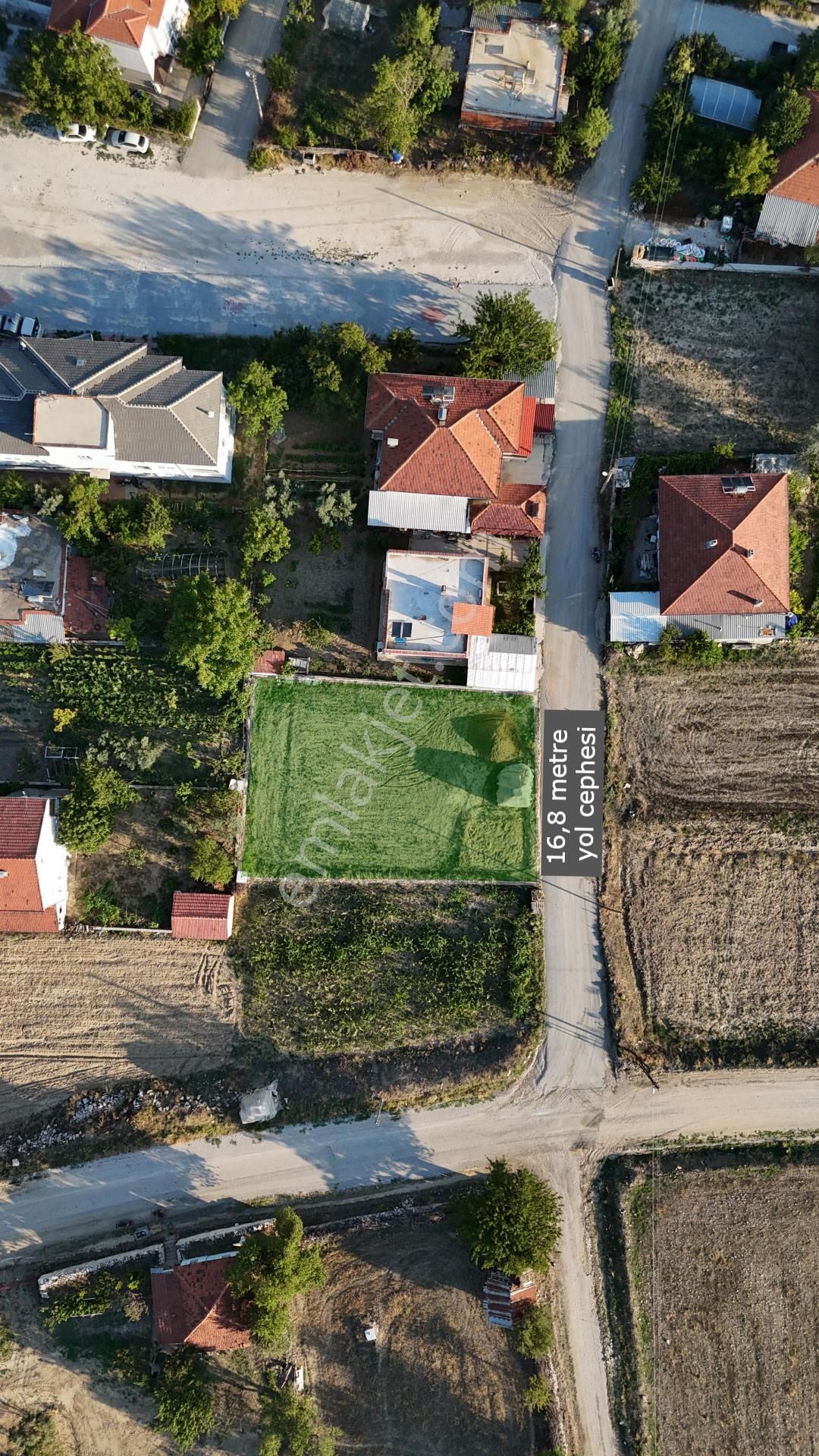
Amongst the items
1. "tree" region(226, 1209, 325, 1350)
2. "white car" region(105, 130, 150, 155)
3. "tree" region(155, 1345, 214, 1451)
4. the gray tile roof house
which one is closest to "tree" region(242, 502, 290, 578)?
the gray tile roof house

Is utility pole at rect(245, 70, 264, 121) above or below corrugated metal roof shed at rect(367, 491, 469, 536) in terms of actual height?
above

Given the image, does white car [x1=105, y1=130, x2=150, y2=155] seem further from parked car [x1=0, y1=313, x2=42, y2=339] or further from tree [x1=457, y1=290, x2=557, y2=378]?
tree [x1=457, y1=290, x2=557, y2=378]

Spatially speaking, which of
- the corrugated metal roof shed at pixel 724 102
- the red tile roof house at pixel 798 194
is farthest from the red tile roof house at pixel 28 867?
the corrugated metal roof shed at pixel 724 102

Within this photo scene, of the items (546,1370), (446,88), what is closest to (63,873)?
(546,1370)

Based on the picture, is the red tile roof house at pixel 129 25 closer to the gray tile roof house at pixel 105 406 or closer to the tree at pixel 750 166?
the gray tile roof house at pixel 105 406

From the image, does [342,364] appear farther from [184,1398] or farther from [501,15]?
[184,1398]

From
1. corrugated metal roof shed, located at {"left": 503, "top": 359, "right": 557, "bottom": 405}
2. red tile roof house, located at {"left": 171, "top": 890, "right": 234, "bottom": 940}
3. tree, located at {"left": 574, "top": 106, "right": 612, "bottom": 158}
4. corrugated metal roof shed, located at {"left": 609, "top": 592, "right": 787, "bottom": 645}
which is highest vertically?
tree, located at {"left": 574, "top": 106, "right": 612, "bottom": 158}

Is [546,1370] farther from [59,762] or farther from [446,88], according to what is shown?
[446,88]

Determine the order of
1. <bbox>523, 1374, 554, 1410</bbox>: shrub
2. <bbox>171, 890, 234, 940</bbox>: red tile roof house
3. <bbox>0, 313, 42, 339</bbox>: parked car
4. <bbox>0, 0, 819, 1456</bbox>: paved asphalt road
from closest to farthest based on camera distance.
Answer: <bbox>523, 1374, 554, 1410</bbox>: shrub
<bbox>171, 890, 234, 940</bbox>: red tile roof house
<bbox>0, 313, 42, 339</bbox>: parked car
<bbox>0, 0, 819, 1456</bbox>: paved asphalt road
